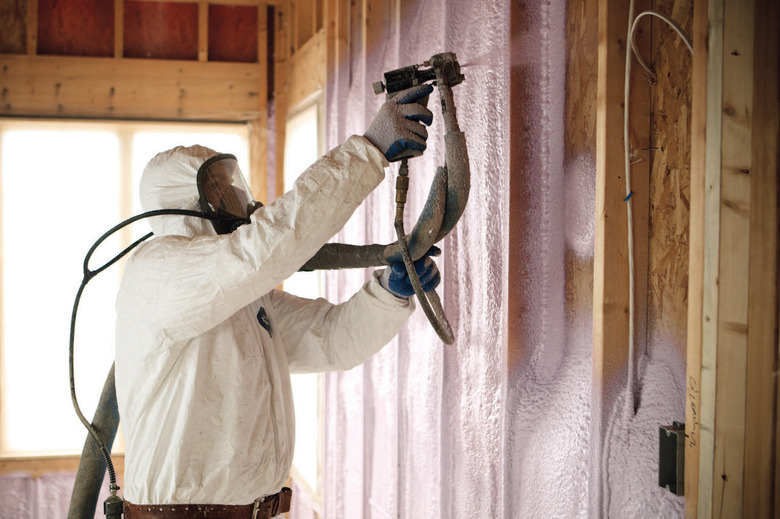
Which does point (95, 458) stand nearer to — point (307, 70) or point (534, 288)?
point (534, 288)

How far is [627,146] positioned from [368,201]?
4.74ft

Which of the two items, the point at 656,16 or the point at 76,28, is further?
the point at 76,28

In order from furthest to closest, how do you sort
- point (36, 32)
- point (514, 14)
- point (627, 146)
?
point (36, 32)
point (514, 14)
point (627, 146)

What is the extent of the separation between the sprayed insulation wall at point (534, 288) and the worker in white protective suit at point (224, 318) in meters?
0.28

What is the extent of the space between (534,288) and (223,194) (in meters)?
0.80

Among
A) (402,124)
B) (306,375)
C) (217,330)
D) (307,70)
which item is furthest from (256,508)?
(307,70)

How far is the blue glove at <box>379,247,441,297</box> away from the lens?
155 centimetres

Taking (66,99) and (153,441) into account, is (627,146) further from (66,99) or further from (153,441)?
(66,99)

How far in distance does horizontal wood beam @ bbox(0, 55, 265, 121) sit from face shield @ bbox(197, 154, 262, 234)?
2.59 meters

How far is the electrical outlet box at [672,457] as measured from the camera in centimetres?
126

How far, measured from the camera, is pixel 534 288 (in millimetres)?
1697

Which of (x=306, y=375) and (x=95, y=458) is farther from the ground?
(x=95, y=458)

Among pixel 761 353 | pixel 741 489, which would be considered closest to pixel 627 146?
pixel 761 353

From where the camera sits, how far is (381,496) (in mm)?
2639
